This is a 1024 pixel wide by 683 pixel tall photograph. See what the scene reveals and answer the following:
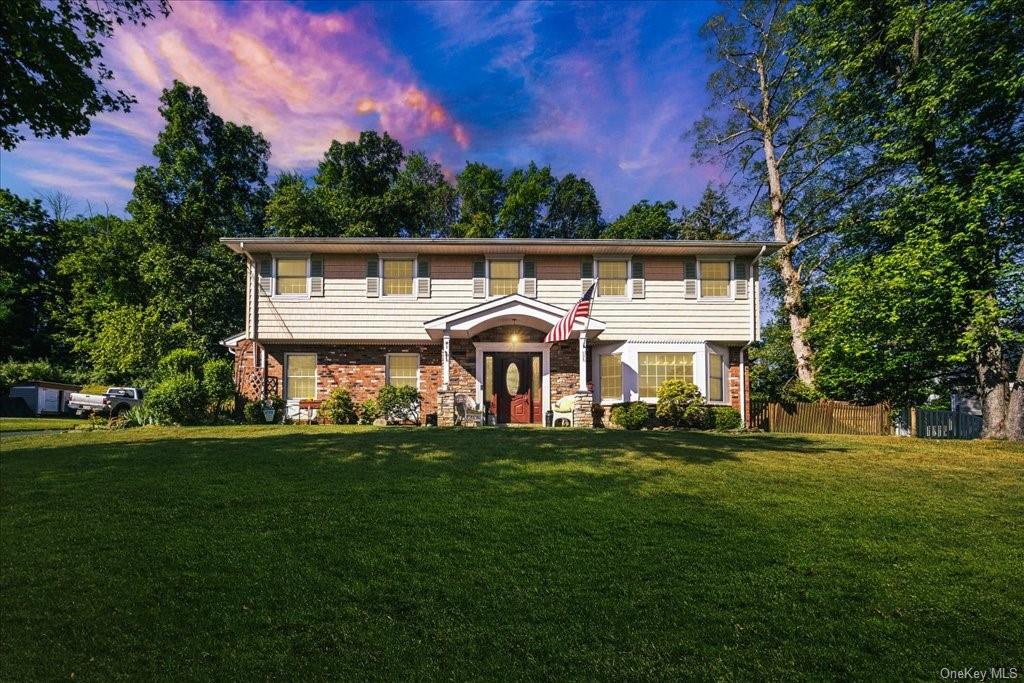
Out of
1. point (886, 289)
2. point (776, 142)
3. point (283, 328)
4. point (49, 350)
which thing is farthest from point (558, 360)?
point (49, 350)

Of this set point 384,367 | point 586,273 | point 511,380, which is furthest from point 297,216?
point 586,273

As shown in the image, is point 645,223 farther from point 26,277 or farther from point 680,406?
point 26,277

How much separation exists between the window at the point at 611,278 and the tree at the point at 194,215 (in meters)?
21.5

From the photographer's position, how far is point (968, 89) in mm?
13914

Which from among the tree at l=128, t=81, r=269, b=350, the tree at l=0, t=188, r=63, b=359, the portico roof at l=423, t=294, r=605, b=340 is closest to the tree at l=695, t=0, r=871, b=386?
the portico roof at l=423, t=294, r=605, b=340

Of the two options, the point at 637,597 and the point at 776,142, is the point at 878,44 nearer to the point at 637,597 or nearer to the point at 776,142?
the point at 776,142

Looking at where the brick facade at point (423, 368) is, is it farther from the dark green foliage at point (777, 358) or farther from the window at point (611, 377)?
the dark green foliage at point (777, 358)

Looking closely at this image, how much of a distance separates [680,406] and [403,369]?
892 cm

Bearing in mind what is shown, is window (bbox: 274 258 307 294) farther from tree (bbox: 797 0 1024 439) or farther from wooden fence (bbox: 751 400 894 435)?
tree (bbox: 797 0 1024 439)

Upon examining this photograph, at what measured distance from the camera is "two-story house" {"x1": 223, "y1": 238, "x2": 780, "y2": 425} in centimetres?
1642

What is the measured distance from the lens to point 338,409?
15.7 meters

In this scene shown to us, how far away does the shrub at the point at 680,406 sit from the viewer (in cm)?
1538

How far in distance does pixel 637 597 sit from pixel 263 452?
752 cm

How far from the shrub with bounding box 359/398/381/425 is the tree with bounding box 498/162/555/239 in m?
20.7
